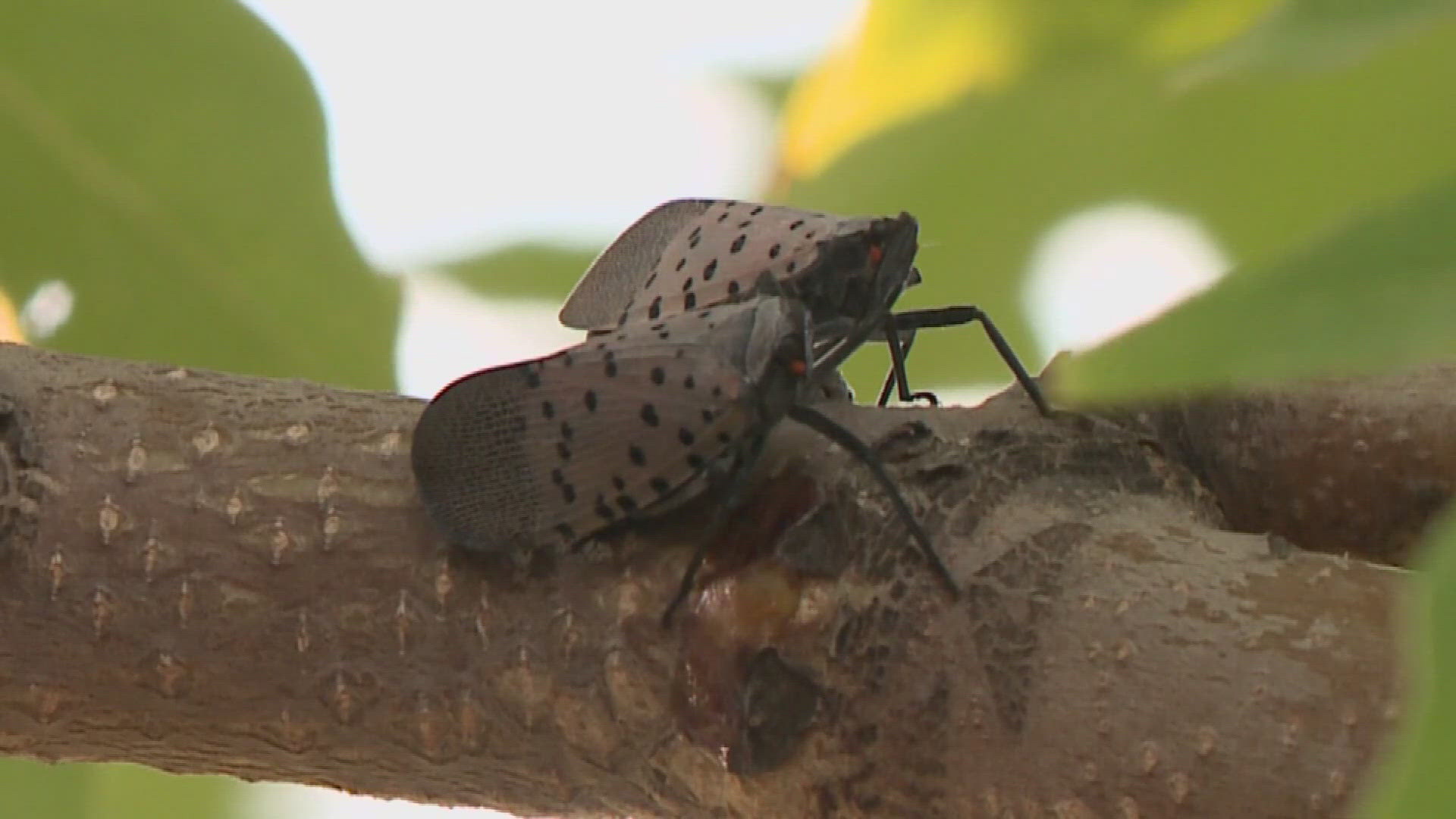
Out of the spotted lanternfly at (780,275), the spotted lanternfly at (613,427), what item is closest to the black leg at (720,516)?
the spotted lanternfly at (613,427)

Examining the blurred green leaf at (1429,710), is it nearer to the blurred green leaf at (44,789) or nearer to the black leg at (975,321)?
the black leg at (975,321)

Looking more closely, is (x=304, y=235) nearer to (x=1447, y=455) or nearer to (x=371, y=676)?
(x=371, y=676)

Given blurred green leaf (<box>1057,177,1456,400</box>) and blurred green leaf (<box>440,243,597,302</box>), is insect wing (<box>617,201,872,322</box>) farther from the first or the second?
blurred green leaf (<box>1057,177,1456,400</box>)

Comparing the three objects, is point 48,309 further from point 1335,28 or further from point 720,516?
point 1335,28

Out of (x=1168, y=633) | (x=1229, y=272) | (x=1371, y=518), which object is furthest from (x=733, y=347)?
(x=1229, y=272)

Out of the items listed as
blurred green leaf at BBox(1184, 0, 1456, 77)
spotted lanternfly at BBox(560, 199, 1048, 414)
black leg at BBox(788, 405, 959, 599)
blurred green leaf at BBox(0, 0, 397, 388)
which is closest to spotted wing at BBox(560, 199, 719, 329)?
spotted lanternfly at BBox(560, 199, 1048, 414)
